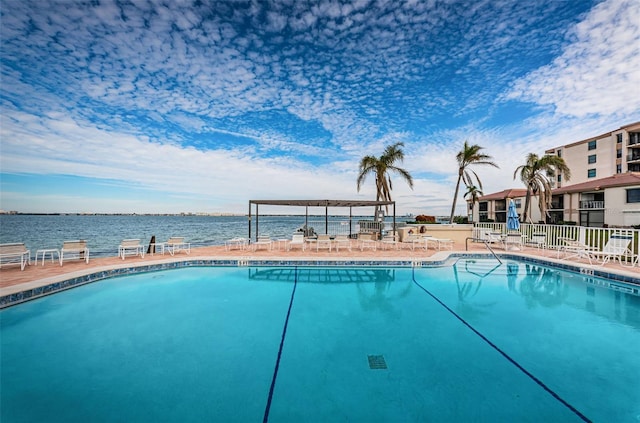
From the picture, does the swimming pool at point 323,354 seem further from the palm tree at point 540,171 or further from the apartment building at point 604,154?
the apartment building at point 604,154

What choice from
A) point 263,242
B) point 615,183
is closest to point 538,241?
point 263,242

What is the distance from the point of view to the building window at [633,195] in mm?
20469

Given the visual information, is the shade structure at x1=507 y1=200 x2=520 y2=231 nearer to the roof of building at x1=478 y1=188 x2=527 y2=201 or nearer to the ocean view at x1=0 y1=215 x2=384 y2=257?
the ocean view at x1=0 y1=215 x2=384 y2=257

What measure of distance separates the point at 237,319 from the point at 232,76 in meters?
10.6

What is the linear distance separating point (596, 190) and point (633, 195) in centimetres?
242

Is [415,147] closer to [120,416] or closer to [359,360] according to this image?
[359,360]

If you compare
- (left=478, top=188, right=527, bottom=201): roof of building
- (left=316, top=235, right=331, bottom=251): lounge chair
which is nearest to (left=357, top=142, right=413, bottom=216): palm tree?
(left=316, top=235, right=331, bottom=251): lounge chair

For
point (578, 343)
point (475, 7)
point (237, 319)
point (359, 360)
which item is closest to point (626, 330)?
point (578, 343)

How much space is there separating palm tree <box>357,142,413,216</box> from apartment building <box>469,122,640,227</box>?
1404 cm

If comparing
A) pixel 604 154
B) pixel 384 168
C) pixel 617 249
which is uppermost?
pixel 604 154

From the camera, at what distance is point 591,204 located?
24891mm

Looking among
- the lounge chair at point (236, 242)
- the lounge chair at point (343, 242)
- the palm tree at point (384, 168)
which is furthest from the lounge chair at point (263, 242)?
the palm tree at point (384, 168)

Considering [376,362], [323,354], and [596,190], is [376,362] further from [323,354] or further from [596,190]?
[596,190]

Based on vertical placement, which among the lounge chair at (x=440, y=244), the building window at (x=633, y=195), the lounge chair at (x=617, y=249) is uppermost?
the building window at (x=633, y=195)
